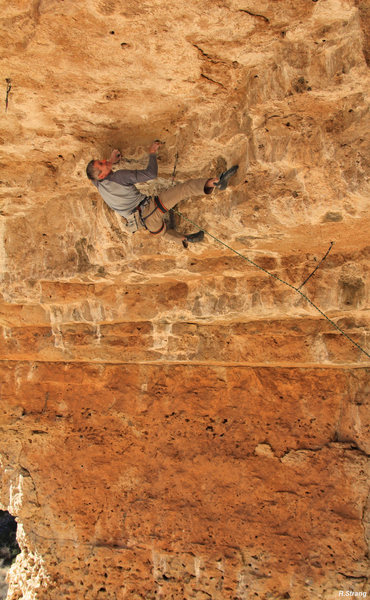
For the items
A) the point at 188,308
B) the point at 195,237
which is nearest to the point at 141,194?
the point at 195,237

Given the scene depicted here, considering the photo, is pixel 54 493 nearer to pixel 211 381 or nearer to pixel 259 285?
pixel 211 381

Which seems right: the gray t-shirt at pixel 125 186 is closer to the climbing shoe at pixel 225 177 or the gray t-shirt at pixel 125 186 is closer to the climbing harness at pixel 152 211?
the climbing harness at pixel 152 211

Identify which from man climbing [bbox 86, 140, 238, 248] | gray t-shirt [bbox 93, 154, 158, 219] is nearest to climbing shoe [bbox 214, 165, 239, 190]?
man climbing [bbox 86, 140, 238, 248]

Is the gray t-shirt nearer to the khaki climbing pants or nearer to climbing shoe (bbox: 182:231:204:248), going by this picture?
the khaki climbing pants

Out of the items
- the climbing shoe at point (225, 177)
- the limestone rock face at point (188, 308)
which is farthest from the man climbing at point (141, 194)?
the limestone rock face at point (188, 308)

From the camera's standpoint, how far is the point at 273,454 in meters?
4.23

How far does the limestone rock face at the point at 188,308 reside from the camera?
89.3 inches

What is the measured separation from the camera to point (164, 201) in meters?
2.94

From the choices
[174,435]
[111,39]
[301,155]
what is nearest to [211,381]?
[174,435]

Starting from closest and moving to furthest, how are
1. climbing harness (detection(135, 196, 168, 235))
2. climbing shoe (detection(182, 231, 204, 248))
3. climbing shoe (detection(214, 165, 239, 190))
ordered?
climbing shoe (detection(214, 165, 239, 190))
climbing harness (detection(135, 196, 168, 235))
climbing shoe (detection(182, 231, 204, 248))

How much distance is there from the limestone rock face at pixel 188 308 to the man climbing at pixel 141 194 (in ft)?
0.45

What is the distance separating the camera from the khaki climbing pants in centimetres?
276

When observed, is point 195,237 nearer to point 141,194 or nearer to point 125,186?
point 141,194

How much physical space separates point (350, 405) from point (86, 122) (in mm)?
3195
